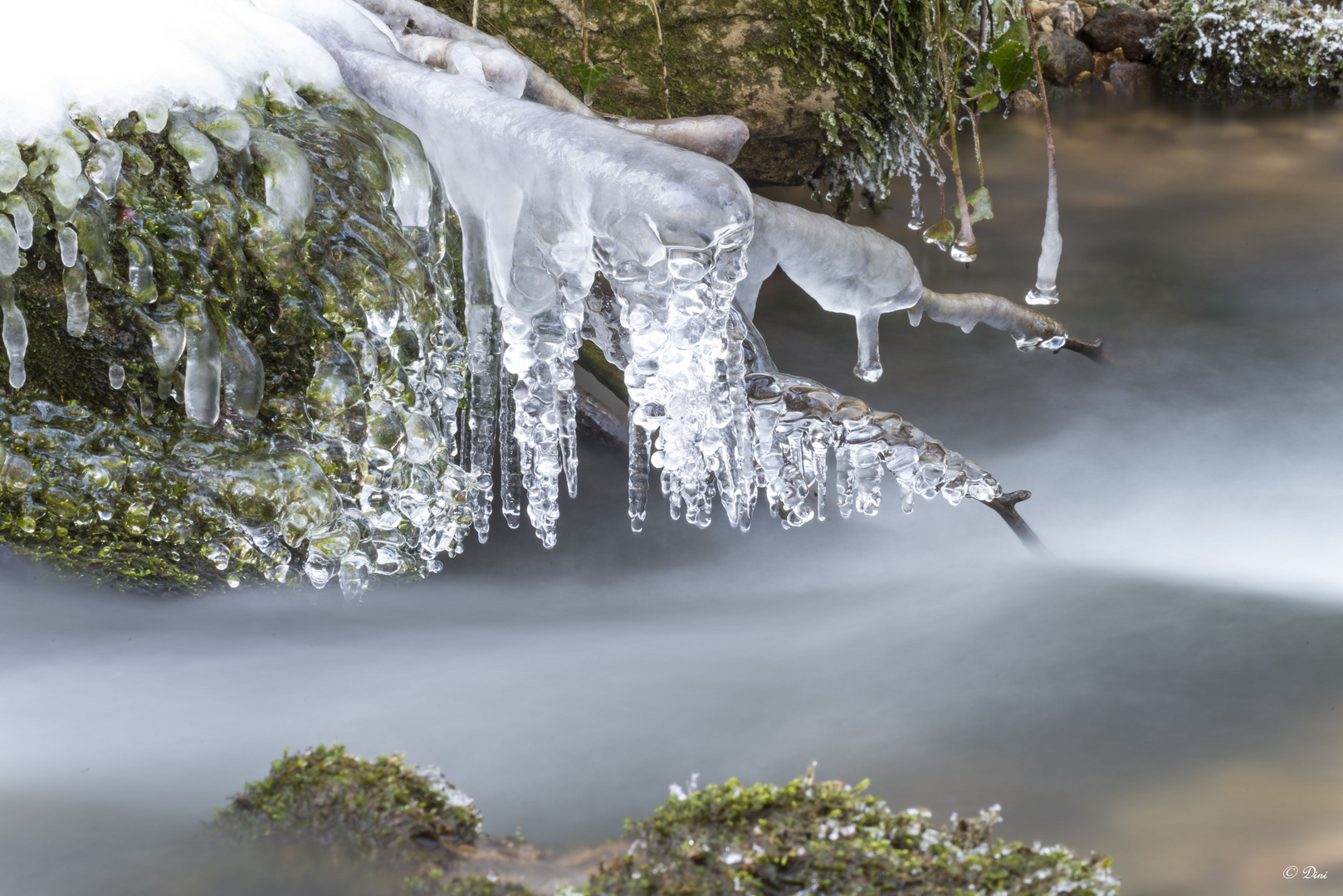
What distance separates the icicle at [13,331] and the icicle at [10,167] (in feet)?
0.82

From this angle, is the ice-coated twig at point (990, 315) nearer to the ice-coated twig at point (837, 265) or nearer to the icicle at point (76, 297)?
the ice-coated twig at point (837, 265)

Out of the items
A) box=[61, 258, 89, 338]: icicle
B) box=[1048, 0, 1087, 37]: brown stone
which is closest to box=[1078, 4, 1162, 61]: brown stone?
box=[1048, 0, 1087, 37]: brown stone

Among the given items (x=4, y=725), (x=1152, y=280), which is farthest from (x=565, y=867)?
(x=1152, y=280)

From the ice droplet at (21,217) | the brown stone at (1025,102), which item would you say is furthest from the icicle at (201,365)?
the brown stone at (1025,102)

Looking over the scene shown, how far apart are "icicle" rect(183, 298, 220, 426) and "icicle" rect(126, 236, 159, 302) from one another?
0.25 ft

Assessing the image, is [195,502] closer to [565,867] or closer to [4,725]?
[4,725]

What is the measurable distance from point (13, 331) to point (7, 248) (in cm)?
19

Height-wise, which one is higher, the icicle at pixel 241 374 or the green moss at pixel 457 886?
the icicle at pixel 241 374

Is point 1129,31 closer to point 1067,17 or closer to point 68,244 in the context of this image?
point 1067,17

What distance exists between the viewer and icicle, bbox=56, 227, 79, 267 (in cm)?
220

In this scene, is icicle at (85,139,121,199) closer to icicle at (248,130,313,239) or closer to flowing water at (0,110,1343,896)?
icicle at (248,130,313,239)

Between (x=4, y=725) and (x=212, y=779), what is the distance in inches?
25.8

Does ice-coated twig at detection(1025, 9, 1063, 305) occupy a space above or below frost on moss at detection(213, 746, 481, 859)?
above

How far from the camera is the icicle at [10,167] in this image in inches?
82.8
